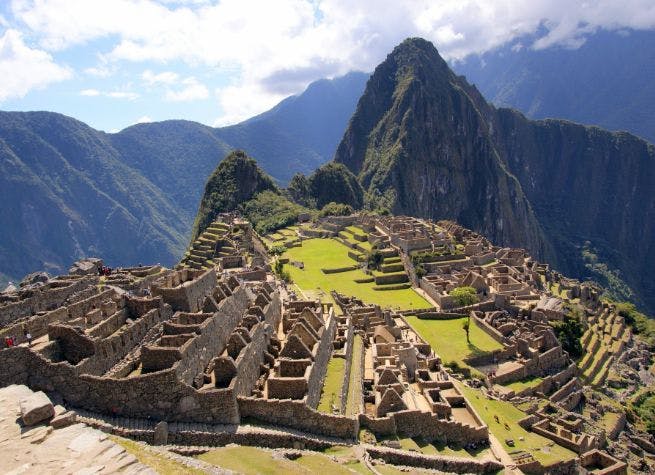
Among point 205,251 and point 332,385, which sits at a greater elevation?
point 205,251

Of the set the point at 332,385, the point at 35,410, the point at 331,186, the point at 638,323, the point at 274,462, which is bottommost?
the point at 638,323

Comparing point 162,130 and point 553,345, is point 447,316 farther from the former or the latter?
point 162,130

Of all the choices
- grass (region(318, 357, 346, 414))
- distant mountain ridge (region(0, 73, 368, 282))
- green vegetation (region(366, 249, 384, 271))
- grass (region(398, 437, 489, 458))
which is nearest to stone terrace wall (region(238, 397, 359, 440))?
grass (region(318, 357, 346, 414))

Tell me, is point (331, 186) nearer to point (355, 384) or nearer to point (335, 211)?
point (335, 211)

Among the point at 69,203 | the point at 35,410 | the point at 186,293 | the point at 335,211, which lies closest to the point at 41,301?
the point at 186,293

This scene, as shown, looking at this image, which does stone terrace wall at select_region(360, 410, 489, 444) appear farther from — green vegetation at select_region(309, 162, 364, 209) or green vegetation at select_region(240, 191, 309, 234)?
green vegetation at select_region(309, 162, 364, 209)

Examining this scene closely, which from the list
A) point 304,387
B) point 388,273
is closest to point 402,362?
point 304,387

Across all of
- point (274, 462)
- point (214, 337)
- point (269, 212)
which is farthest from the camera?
point (269, 212)

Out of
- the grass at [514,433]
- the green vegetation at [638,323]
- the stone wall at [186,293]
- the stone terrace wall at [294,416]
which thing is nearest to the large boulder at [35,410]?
the stone terrace wall at [294,416]
